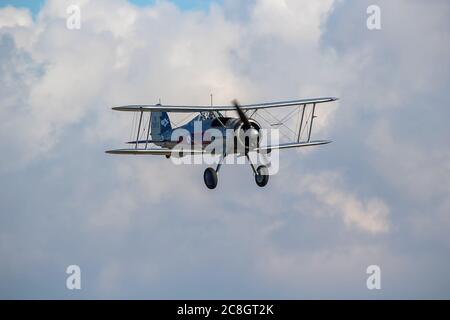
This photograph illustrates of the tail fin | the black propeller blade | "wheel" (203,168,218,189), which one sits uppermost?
the tail fin

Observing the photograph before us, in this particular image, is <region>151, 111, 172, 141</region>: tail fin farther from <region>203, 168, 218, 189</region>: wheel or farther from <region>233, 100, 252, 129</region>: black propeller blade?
<region>233, 100, 252, 129</region>: black propeller blade

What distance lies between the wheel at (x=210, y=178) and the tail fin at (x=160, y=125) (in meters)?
5.18

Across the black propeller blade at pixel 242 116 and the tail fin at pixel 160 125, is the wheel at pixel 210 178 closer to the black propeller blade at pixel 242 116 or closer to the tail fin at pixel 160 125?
the black propeller blade at pixel 242 116

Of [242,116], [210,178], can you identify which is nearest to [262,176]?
[210,178]

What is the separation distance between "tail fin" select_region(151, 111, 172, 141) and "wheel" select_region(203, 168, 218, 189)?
204 inches

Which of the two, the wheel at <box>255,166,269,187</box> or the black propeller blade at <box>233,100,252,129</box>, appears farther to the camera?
the wheel at <box>255,166,269,187</box>

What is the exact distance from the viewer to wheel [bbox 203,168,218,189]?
130ft

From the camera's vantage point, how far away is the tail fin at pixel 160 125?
44875 millimetres

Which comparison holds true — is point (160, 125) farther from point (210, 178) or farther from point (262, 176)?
point (262, 176)
